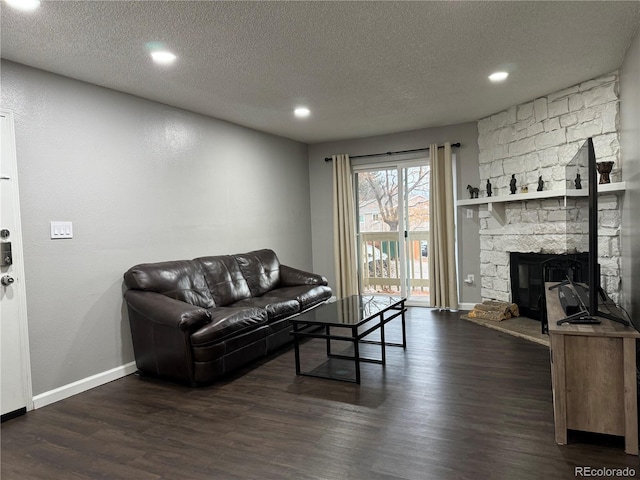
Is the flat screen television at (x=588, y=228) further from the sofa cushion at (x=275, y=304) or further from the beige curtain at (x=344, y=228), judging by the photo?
the beige curtain at (x=344, y=228)

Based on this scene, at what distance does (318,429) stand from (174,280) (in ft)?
6.40

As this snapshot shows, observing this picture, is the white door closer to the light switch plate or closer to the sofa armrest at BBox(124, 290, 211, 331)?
the light switch plate

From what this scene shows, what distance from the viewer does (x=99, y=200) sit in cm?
340

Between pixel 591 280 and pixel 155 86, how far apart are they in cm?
348

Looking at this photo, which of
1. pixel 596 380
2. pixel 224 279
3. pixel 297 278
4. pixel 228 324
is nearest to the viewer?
pixel 596 380

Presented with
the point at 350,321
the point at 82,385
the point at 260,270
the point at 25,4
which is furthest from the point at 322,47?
the point at 82,385

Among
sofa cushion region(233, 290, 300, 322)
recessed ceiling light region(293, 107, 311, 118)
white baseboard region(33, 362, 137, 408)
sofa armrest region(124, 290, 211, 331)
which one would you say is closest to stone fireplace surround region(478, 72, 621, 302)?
recessed ceiling light region(293, 107, 311, 118)

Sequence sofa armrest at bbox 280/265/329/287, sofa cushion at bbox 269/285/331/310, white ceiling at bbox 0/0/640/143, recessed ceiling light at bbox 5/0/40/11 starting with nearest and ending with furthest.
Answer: recessed ceiling light at bbox 5/0/40/11
white ceiling at bbox 0/0/640/143
sofa cushion at bbox 269/285/331/310
sofa armrest at bbox 280/265/329/287

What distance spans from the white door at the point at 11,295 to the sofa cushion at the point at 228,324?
112 cm

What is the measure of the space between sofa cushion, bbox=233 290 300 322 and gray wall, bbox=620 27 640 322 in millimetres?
2795

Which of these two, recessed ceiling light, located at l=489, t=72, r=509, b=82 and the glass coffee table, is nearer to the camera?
the glass coffee table

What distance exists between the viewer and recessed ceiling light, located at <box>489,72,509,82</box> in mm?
3554

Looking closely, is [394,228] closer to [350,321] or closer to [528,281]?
[528,281]

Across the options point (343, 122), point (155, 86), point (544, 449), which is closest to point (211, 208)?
point (155, 86)
